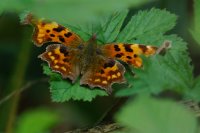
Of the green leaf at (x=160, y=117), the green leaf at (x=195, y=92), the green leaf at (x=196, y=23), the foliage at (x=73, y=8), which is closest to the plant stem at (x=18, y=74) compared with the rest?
the green leaf at (x=196, y=23)

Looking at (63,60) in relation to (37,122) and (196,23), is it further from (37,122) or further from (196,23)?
(37,122)

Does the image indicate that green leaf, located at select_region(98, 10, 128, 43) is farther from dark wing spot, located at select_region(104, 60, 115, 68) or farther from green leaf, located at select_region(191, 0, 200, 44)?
green leaf, located at select_region(191, 0, 200, 44)

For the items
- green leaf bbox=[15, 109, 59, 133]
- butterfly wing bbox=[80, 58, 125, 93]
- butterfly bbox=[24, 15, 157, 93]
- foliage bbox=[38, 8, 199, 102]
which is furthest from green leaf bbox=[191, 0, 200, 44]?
green leaf bbox=[15, 109, 59, 133]

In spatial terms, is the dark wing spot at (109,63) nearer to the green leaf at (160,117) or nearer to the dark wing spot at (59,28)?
the dark wing spot at (59,28)

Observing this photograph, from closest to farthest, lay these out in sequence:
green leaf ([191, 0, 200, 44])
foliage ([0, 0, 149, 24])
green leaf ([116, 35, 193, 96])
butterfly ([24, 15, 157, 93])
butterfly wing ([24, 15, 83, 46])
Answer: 1. foliage ([0, 0, 149, 24])
2. green leaf ([116, 35, 193, 96])
3. green leaf ([191, 0, 200, 44])
4. butterfly ([24, 15, 157, 93])
5. butterfly wing ([24, 15, 83, 46])

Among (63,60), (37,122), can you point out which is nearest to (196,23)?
(63,60)

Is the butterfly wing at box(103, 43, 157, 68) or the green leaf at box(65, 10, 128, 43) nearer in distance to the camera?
the butterfly wing at box(103, 43, 157, 68)

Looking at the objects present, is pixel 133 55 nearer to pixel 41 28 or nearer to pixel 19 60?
pixel 41 28
